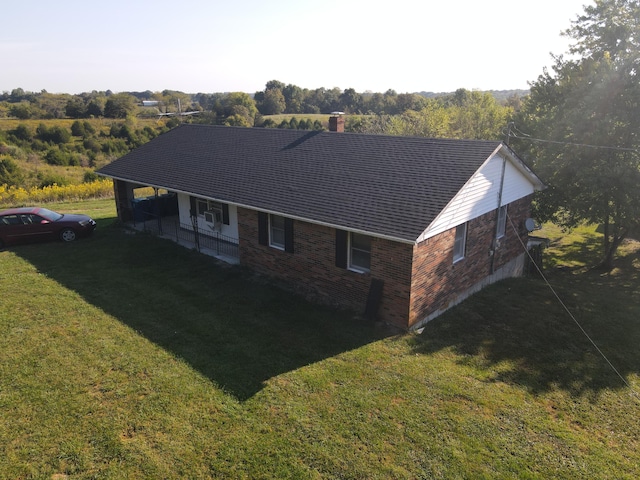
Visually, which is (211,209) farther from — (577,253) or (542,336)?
(577,253)

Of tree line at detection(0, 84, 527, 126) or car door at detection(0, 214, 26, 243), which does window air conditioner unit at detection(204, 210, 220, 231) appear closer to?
car door at detection(0, 214, 26, 243)

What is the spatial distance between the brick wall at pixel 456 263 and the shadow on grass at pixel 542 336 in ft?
1.83

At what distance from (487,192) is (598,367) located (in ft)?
18.4

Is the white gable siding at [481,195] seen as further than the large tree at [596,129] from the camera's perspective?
No

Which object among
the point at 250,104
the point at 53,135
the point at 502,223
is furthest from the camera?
the point at 250,104

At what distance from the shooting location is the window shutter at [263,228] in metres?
14.0

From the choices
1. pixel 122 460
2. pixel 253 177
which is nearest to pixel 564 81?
pixel 253 177

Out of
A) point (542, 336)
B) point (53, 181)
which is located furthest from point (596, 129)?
point (53, 181)

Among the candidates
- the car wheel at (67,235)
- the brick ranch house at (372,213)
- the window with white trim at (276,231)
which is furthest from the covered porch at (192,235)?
the car wheel at (67,235)

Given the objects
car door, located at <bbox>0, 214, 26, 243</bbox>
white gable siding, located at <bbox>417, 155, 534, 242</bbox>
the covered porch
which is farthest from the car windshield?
white gable siding, located at <bbox>417, 155, 534, 242</bbox>

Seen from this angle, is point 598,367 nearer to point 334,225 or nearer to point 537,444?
point 537,444

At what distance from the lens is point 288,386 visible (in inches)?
347

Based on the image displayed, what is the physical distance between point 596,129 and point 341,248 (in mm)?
12008

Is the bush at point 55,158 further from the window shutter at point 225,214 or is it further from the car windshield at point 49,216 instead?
the window shutter at point 225,214
